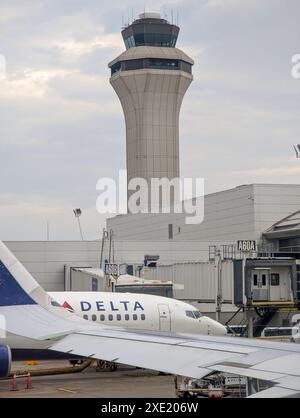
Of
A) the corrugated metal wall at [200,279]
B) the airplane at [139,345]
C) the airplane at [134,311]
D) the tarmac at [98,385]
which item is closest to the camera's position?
the airplane at [139,345]

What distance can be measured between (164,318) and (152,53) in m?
124

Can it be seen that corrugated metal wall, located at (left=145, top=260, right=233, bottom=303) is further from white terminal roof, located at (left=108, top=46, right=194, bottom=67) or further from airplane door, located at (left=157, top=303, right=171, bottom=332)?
white terminal roof, located at (left=108, top=46, right=194, bottom=67)

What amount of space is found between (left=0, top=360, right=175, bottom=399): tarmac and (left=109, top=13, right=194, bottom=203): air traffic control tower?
120202 millimetres

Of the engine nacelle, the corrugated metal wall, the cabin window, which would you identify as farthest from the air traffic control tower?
the engine nacelle

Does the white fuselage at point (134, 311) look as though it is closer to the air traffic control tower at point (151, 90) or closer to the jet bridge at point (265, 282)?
the jet bridge at point (265, 282)

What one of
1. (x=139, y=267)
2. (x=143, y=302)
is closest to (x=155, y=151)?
(x=139, y=267)

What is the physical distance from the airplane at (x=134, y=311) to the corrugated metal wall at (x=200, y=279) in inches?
392

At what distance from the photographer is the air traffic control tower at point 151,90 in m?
156

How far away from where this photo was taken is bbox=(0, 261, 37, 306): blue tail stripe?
88.0ft

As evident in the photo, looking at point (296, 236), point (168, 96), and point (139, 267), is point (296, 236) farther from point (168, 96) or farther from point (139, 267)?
point (168, 96)

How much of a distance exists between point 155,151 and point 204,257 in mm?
82679

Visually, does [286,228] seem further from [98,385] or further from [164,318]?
[98,385]

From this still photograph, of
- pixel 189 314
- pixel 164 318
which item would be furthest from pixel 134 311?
pixel 189 314

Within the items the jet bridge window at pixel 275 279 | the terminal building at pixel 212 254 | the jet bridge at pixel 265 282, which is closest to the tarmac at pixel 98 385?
the jet bridge at pixel 265 282
